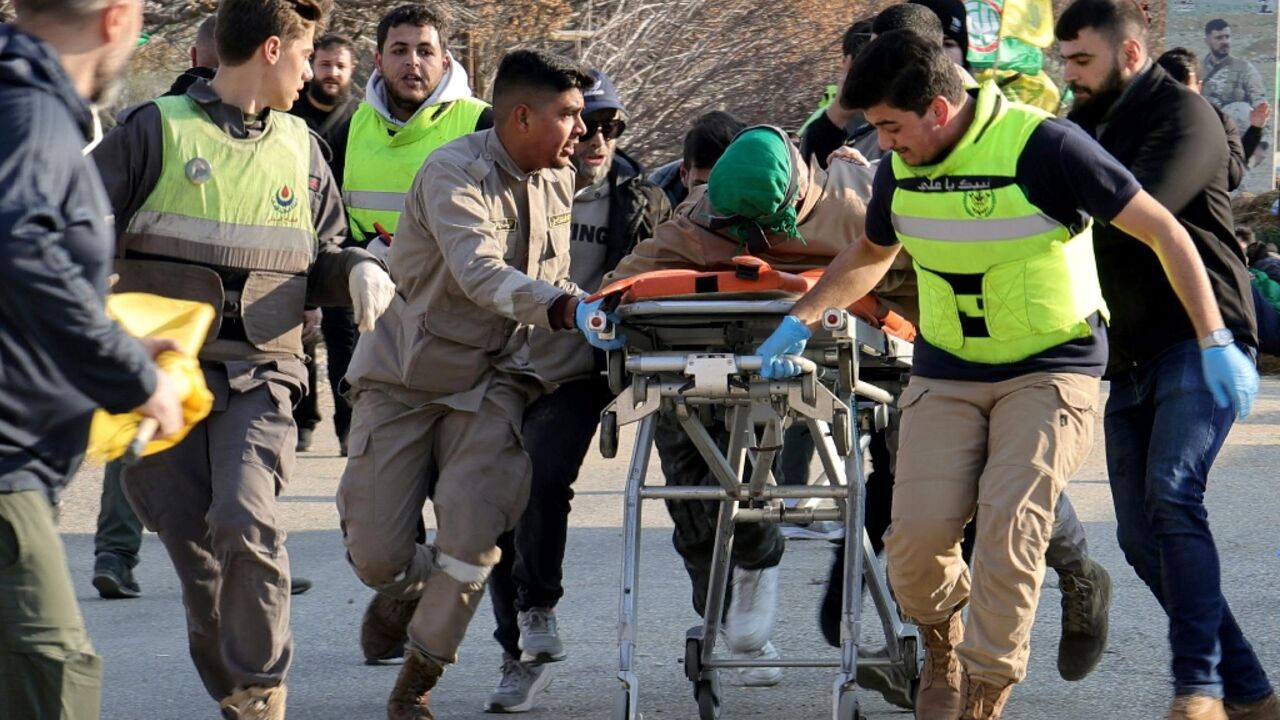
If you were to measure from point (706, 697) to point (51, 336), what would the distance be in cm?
265

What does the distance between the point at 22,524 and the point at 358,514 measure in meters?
2.00

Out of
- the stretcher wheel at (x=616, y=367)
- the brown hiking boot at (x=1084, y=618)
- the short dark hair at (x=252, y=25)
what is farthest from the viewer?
the brown hiking boot at (x=1084, y=618)

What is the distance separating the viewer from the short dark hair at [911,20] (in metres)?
6.30

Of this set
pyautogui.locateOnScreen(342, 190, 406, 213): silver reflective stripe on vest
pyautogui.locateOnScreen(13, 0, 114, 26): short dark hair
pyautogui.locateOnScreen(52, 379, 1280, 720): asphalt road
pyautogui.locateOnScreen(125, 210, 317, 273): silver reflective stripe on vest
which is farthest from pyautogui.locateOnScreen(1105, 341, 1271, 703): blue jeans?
pyautogui.locateOnScreen(342, 190, 406, 213): silver reflective stripe on vest

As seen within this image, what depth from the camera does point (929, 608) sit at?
16.4 feet

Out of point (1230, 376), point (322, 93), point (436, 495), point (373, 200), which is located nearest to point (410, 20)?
point (373, 200)

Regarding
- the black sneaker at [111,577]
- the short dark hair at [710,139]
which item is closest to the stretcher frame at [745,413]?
the short dark hair at [710,139]

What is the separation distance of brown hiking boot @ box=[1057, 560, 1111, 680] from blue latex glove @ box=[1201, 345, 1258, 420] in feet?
3.04

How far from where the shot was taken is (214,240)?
16.6ft

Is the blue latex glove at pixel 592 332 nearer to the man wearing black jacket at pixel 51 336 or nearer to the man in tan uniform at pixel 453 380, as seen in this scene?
the man in tan uniform at pixel 453 380

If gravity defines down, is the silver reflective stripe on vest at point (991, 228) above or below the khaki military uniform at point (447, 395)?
above

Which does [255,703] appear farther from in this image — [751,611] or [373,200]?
[373,200]

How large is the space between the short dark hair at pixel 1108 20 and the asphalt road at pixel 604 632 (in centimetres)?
195

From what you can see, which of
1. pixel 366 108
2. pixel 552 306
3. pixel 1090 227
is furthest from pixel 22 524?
pixel 366 108
